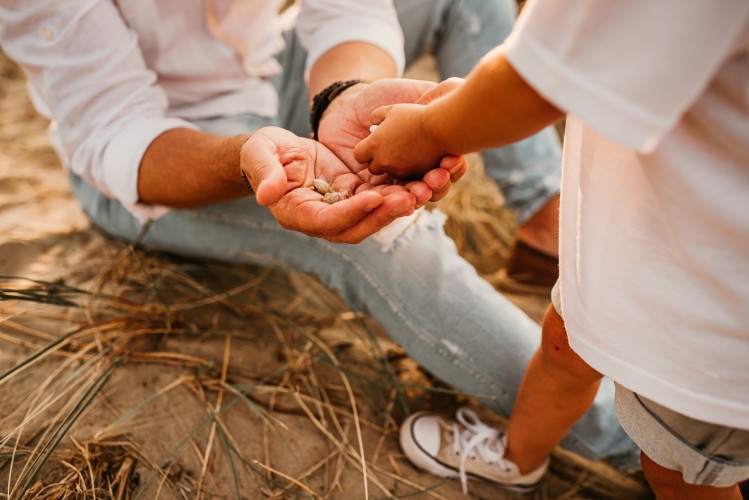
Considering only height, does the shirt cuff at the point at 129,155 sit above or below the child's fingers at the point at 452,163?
below

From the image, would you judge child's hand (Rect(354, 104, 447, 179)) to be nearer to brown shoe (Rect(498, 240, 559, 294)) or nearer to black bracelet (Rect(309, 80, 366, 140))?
black bracelet (Rect(309, 80, 366, 140))

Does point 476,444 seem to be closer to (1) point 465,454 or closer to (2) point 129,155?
(1) point 465,454

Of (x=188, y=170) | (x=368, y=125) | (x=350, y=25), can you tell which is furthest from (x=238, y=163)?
(x=350, y=25)

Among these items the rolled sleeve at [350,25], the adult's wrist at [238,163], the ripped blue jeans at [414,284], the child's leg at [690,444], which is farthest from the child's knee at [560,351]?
the rolled sleeve at [350,25]

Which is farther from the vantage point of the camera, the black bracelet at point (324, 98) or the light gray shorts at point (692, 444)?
the black bracelet at point (324, 98)

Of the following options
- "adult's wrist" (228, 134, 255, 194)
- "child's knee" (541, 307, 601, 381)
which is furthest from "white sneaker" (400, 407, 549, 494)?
"adult's wrist" (228, 134, 255, 194)

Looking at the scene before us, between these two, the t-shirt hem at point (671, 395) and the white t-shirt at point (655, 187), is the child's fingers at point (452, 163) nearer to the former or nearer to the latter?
the white t-shirt at point (655, 187)

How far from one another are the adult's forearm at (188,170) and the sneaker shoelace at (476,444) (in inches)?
29.5

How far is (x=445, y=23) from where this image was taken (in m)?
1.76

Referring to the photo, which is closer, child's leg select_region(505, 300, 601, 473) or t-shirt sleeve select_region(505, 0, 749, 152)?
t-shirt sleeve select_region(505, 0, 749, 152)

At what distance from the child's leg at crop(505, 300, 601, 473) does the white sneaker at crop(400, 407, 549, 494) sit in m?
0.03

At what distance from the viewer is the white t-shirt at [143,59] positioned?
1.19 m

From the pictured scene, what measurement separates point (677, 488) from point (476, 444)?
44cm

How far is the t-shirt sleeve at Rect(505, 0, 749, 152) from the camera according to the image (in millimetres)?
511
